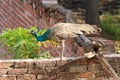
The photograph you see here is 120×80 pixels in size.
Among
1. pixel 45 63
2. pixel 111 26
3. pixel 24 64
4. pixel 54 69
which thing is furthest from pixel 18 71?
pixel 111 26

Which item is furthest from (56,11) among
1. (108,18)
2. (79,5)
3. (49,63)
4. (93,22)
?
(49,63)

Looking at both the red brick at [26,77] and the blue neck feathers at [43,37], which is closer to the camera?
the red brick at [26,77]

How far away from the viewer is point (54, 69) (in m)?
6.21

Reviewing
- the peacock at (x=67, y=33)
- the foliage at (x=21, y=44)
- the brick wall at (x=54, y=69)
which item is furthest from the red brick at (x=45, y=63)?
the foliage at (x=21, y=44)

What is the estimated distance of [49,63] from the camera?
6.19 meters

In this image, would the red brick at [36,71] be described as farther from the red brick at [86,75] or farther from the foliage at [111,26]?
the foliage at [111,26]

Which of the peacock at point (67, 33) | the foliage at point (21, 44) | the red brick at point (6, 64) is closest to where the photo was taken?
the red brick at point (6, 64)

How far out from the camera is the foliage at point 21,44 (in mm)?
6566

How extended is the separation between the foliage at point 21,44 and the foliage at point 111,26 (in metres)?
2.73

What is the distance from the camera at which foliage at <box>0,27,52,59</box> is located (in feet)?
21.5

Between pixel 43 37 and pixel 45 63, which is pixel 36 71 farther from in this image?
pixel 43 37

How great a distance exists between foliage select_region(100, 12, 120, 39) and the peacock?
2.24 metres

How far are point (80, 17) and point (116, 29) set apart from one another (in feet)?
4.10

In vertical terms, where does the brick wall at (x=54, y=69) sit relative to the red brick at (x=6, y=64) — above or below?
below
